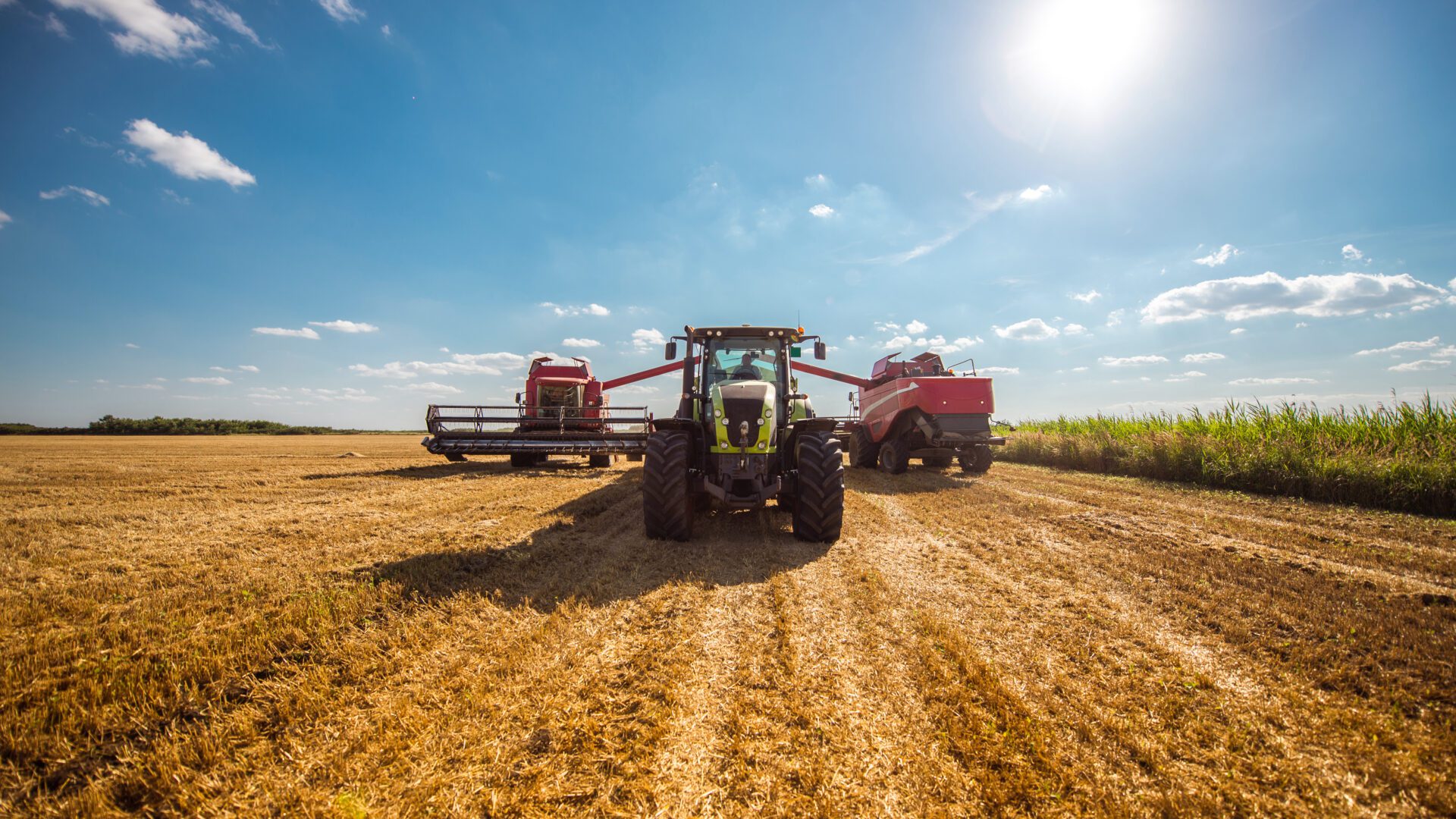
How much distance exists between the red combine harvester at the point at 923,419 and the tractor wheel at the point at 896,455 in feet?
0.06

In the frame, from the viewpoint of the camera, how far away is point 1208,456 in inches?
411

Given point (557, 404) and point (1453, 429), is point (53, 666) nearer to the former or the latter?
point (557, 404)

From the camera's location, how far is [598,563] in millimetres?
4949

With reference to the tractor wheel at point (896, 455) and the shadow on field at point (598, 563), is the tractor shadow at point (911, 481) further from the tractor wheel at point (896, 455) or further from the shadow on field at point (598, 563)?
the shadow on field at point (598, 563)

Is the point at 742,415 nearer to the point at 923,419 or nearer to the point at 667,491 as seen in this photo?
the point at 667,491

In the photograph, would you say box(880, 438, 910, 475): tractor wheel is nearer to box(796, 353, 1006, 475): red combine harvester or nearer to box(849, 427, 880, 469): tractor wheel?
box(796, 353, 1006, 475): red combine harvester

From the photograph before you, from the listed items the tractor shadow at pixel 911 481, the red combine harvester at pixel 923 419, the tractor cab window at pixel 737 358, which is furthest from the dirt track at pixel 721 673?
the red combine harvester at pixel 923 419

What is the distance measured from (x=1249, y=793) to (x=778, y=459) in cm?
449

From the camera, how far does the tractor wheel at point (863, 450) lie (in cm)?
1330

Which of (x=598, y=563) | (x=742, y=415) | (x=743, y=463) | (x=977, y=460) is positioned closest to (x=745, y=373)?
(x=742, y=415)

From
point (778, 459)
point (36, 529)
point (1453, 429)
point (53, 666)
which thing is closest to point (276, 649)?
point (53, 666)

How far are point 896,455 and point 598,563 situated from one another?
873 centimetres

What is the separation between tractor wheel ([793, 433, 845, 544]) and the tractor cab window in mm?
1597

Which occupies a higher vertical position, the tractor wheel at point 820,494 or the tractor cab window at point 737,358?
the tractor cab window at point 737,358
